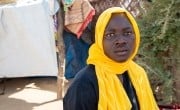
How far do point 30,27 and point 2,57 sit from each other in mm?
588

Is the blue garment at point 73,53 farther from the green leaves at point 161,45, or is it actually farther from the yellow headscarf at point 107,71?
the yellow headscarf at point 107,71

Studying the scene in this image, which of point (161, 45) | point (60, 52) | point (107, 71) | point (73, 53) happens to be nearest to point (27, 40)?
point (60, 52)

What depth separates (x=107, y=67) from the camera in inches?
70.1

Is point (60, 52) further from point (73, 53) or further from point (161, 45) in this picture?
point (161, 45)

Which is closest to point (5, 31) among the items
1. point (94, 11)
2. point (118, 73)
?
point (94, 11)

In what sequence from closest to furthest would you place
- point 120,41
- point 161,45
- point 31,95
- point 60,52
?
point 120,41, point 161,45, point 60,52, point 31,95

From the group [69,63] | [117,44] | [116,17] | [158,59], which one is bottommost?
[69,63]

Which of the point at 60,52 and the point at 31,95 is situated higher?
the point at 60,52

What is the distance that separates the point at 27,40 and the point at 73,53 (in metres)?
0.64

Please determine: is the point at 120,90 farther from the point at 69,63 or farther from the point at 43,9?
the point at 69,63

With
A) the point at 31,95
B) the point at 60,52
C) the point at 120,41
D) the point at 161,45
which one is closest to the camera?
the point at 120,41

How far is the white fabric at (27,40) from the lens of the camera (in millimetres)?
4617

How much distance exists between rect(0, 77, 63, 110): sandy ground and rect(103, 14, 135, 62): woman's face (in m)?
2.82

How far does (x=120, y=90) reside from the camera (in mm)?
1816
